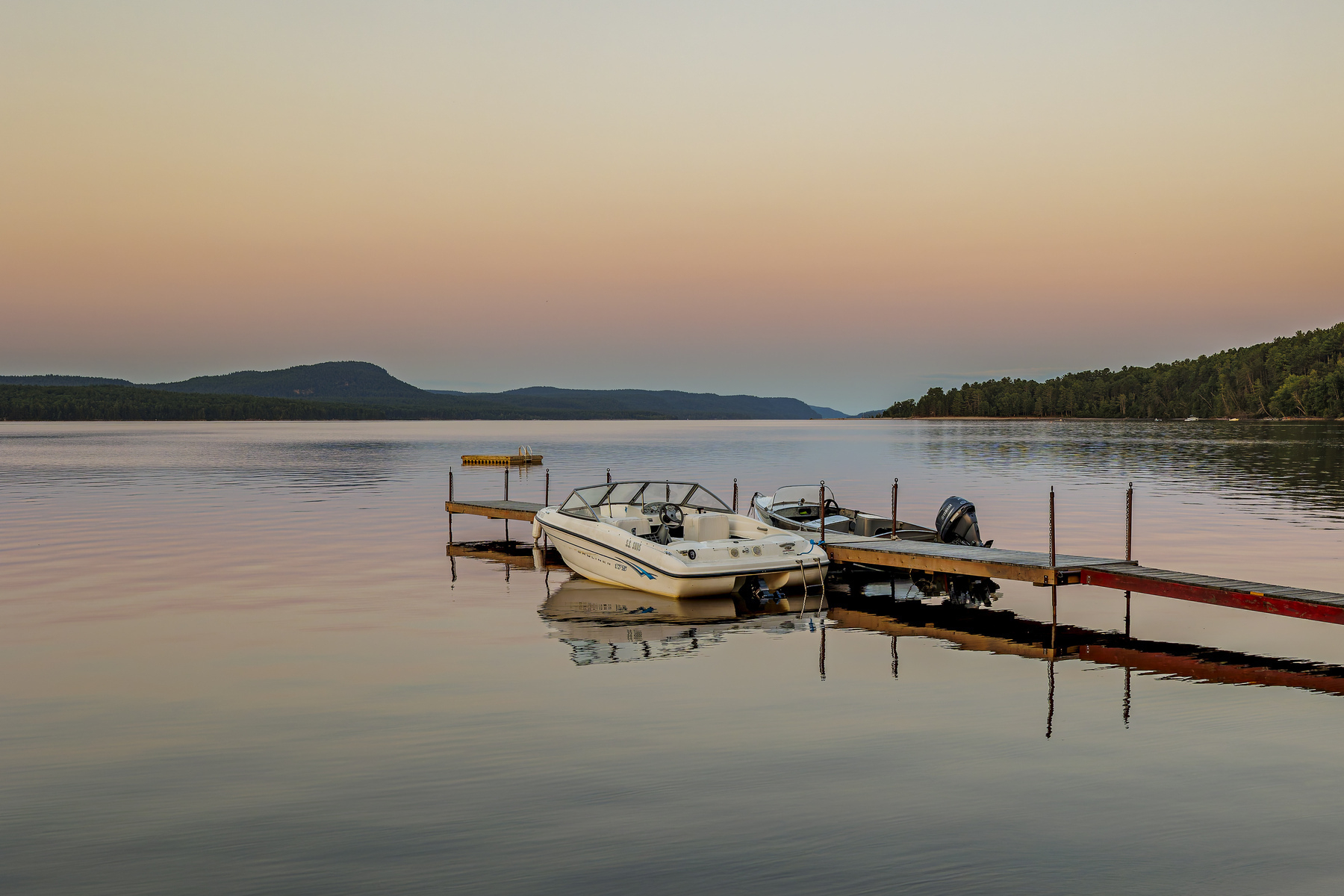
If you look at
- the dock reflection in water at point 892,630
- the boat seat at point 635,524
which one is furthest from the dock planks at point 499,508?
the boat seat at point 635,524

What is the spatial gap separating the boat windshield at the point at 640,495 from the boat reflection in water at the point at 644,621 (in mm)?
2175

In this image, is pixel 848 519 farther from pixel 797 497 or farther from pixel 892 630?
pixel 892 630

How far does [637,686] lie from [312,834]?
5.83 metres

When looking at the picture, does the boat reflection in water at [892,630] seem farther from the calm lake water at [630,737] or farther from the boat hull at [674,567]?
the boat hull at [674,567]

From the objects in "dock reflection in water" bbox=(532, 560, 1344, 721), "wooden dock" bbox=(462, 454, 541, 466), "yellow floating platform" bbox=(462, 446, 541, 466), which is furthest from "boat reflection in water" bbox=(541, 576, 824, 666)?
"wooden dock" bbox=(462, 454, 541, 466)

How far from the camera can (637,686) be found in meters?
13.7

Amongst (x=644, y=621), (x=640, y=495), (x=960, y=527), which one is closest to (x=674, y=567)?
(x=644, y=621)

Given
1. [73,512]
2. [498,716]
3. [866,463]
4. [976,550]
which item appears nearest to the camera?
[498,716]

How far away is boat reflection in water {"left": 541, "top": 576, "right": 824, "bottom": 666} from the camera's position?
1634 centimetres

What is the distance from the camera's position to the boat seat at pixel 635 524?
22.6 metres

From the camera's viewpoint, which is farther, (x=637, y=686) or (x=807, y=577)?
(x=807, y=577)

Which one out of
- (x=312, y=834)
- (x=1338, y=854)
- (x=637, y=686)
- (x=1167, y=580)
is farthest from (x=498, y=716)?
(x=1167, y=580)

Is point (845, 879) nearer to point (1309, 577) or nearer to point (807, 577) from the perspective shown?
point (807, 577)

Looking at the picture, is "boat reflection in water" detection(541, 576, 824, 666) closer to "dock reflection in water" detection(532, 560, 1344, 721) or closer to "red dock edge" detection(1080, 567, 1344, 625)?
"dock reflection in water" detection(532, 560, 1344, 721)
